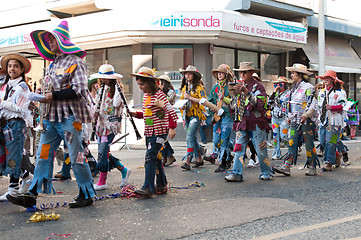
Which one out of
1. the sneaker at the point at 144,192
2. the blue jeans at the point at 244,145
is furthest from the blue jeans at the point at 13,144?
the blue jeans at the point at 244,145

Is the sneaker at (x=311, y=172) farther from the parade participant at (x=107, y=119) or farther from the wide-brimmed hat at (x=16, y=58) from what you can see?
the wide-brimmed hat at (x=16, y=58)

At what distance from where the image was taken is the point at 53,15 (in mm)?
20484

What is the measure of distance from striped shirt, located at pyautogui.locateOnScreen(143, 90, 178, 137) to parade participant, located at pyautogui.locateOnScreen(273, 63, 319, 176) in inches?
110

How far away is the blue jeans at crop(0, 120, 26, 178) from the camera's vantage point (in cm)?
591

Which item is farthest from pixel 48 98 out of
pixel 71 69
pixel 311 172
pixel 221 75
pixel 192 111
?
pixel 311 172

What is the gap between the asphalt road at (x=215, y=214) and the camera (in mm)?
4539

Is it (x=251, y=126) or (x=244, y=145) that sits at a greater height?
(x=251, y=126)

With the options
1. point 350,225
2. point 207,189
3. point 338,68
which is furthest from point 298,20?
point 350,225

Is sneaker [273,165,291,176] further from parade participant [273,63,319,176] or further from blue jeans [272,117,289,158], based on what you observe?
blue jeans [272,117,289,158]

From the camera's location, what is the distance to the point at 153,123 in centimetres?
643

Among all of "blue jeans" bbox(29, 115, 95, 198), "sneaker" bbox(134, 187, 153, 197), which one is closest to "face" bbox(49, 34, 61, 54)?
"blue jeans" bbox(29, 115, 95, 198)

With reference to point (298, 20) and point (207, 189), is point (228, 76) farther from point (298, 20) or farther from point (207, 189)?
point (298, 20)

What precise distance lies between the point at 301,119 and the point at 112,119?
3.40 meters

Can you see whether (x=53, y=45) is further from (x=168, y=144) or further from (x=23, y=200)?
(x=168, y=144)
